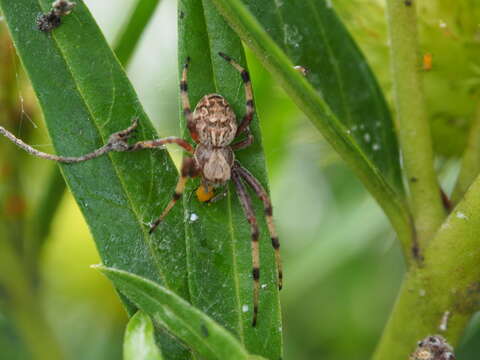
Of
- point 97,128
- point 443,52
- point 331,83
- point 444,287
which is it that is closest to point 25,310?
point 97,128

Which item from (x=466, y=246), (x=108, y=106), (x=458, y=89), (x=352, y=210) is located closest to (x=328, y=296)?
(x=352, y=210)

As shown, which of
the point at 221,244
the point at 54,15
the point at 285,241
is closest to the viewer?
the point at 54,15

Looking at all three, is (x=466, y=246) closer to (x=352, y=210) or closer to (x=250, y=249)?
(x=250, y=249)

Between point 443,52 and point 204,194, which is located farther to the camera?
point 443,52

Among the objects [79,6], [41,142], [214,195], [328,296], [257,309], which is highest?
[79,6]

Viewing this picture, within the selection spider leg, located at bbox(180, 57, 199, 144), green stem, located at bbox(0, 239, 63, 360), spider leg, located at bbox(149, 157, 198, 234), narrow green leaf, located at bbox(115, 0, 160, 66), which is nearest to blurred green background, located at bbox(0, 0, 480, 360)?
green stem, located at bbox(0, 239, 63, 360)

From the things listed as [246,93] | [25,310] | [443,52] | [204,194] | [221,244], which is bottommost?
[25,310]

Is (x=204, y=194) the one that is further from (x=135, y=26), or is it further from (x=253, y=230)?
(x=135, y=26)
